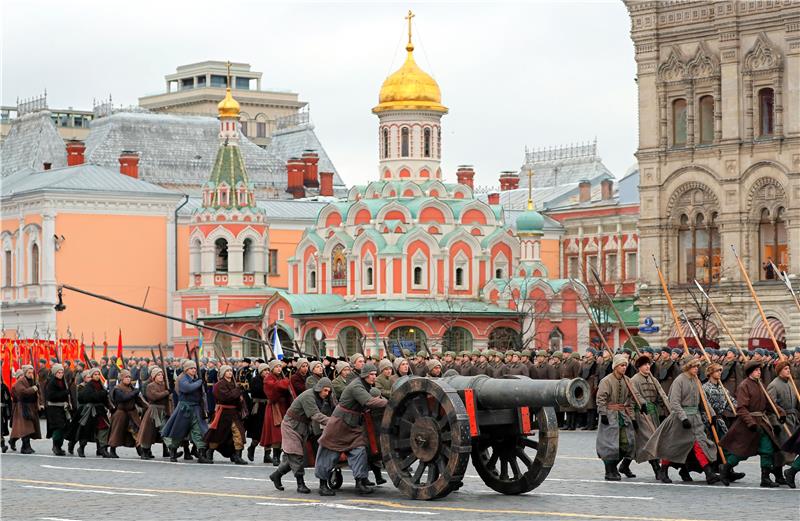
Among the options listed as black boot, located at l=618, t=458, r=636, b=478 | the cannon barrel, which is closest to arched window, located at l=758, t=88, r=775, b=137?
black boot, located at l=618, t=458, r=636, b=478

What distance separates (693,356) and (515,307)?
44.5m

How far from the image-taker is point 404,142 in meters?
70.6

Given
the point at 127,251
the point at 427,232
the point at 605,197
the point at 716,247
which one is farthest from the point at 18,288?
the point at 716,247

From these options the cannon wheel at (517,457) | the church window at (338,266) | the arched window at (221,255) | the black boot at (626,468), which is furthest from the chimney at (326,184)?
the cannon wheel at (517,457)

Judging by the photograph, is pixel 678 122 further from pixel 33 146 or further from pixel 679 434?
pixel 33 146

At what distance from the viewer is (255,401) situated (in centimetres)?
2641

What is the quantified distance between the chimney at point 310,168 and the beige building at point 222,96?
20617 millimetres

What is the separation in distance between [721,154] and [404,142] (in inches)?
839

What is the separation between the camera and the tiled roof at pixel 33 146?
94438mm

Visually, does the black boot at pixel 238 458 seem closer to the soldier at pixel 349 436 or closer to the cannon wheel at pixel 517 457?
the soldier at pixel 349 436

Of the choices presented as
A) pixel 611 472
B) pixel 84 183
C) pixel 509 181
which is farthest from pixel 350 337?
pixel 611 472

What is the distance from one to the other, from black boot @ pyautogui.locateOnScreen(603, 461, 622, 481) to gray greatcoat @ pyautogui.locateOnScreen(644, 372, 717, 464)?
0.42 m

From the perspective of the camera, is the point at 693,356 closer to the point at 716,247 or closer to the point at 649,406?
the point at 649,406

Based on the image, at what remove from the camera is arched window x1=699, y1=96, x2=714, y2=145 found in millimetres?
51531
